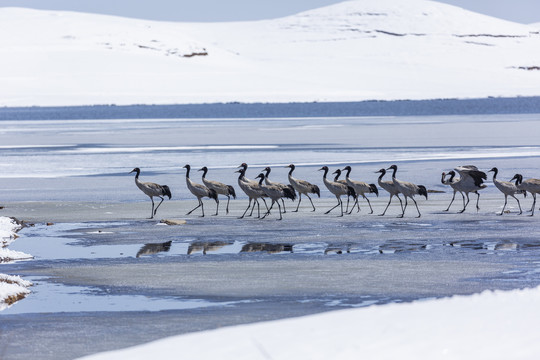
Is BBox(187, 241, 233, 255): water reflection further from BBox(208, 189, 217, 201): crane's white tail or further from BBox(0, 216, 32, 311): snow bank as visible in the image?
BBox(208, 189, 217, 201): crane's white tail

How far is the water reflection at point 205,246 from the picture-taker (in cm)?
1346

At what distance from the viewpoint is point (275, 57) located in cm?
14138

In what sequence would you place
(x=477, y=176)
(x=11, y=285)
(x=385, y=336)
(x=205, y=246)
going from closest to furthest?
1. (x=385, y=336)
2. (x=11, y=285)
3. (x=205, y=246)
4. (x=477, y=176)

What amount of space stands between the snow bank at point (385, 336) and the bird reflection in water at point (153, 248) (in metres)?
4.92

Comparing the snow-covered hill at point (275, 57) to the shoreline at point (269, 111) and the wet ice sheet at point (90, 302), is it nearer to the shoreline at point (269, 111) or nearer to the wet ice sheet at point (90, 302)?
the shoreline at point (269, 111)

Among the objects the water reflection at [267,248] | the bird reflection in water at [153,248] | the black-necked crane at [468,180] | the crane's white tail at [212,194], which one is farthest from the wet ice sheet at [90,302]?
the black-necked crane at [468,180]

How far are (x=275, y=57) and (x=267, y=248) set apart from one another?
424 ft

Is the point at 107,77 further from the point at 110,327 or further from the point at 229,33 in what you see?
the point at 110,327

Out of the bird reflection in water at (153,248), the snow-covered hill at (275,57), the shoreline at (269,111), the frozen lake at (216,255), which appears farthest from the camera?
the snow-covered hill at (275,57)

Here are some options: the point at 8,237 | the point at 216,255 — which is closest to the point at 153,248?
the point at 216,255

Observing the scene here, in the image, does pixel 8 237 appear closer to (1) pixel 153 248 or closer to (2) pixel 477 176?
(1) pixel 153 248

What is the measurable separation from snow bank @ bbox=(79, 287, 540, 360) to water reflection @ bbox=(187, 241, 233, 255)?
190 inches

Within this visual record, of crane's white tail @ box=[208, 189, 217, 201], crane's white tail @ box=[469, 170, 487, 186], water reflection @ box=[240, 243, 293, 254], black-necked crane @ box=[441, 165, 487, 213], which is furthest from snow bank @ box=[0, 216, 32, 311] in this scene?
crane's white tail @ box=[469, 170, 487, 186]

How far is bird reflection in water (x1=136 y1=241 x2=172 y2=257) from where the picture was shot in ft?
43.5
